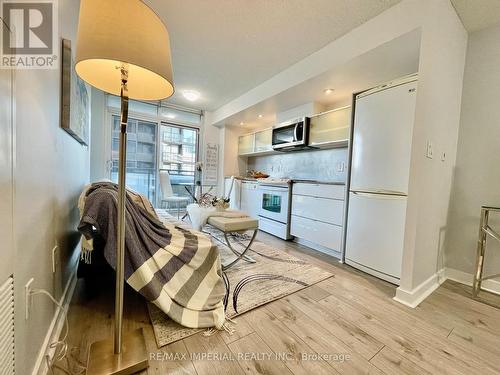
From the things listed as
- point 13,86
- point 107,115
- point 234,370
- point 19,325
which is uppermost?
point 107,115

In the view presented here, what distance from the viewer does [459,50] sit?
1.94 metres

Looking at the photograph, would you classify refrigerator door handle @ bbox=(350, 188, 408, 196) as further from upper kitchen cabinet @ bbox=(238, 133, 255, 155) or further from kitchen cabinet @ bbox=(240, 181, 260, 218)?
upper kitchen cabinet @ bbox=(238, 133, 255, 155)

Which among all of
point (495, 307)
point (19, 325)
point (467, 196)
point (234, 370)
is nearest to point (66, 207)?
point (19, 325)

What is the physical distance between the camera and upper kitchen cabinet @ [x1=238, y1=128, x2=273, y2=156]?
4020 millimetres

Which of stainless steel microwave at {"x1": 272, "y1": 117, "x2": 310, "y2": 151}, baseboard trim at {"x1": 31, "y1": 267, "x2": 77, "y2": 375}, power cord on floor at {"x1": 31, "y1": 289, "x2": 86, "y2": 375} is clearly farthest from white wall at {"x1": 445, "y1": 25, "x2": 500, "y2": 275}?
baseboard trim at {"x1": 31, "y1": 267, "x2": 77, "y2": 375}

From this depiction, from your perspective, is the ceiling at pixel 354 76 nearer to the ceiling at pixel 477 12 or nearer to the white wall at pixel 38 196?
the ceiling at pixel 477 12

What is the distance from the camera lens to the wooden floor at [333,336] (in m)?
1.06

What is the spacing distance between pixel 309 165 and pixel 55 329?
3.44 meters

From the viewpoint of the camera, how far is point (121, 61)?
729 mm

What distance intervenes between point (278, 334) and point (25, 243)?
1305 millimetres

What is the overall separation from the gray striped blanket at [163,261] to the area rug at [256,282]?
0.10m

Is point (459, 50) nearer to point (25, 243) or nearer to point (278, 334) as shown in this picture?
point (278, 334)

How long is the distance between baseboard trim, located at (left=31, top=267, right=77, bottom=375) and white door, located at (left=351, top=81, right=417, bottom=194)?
2486mm

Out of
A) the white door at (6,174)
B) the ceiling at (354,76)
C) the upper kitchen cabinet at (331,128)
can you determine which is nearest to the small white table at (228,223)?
the white door at (6,174)
